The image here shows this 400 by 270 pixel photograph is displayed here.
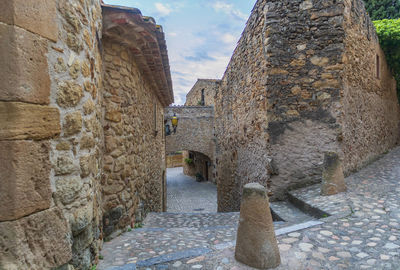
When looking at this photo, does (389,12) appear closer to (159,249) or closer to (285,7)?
(285,7)

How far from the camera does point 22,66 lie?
1387 millimetres

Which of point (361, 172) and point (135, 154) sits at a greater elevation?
point (135, 154)

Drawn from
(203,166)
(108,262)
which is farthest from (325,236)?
(203,166)

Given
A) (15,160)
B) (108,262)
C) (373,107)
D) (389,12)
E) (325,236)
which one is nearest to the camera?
(15,160)

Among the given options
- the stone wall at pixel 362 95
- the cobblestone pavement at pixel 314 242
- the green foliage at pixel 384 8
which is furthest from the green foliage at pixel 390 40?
the cobblestone pavement at pixel 314 242

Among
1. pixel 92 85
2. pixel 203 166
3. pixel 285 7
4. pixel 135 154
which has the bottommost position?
pixel 203 166

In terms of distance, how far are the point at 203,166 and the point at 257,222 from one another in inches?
658

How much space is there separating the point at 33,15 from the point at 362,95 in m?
6.55

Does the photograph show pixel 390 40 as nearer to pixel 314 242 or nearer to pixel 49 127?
pixel 314 242

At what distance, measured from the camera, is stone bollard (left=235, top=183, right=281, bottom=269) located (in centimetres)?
217

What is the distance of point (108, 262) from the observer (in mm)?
2436

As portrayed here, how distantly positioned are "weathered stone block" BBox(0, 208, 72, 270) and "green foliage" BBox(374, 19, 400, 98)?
934 cm

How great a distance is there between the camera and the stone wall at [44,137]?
133 cm

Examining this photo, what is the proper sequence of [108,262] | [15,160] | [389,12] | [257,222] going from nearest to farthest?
[15,160] → [257,222] → [108,262] → [389,12]
